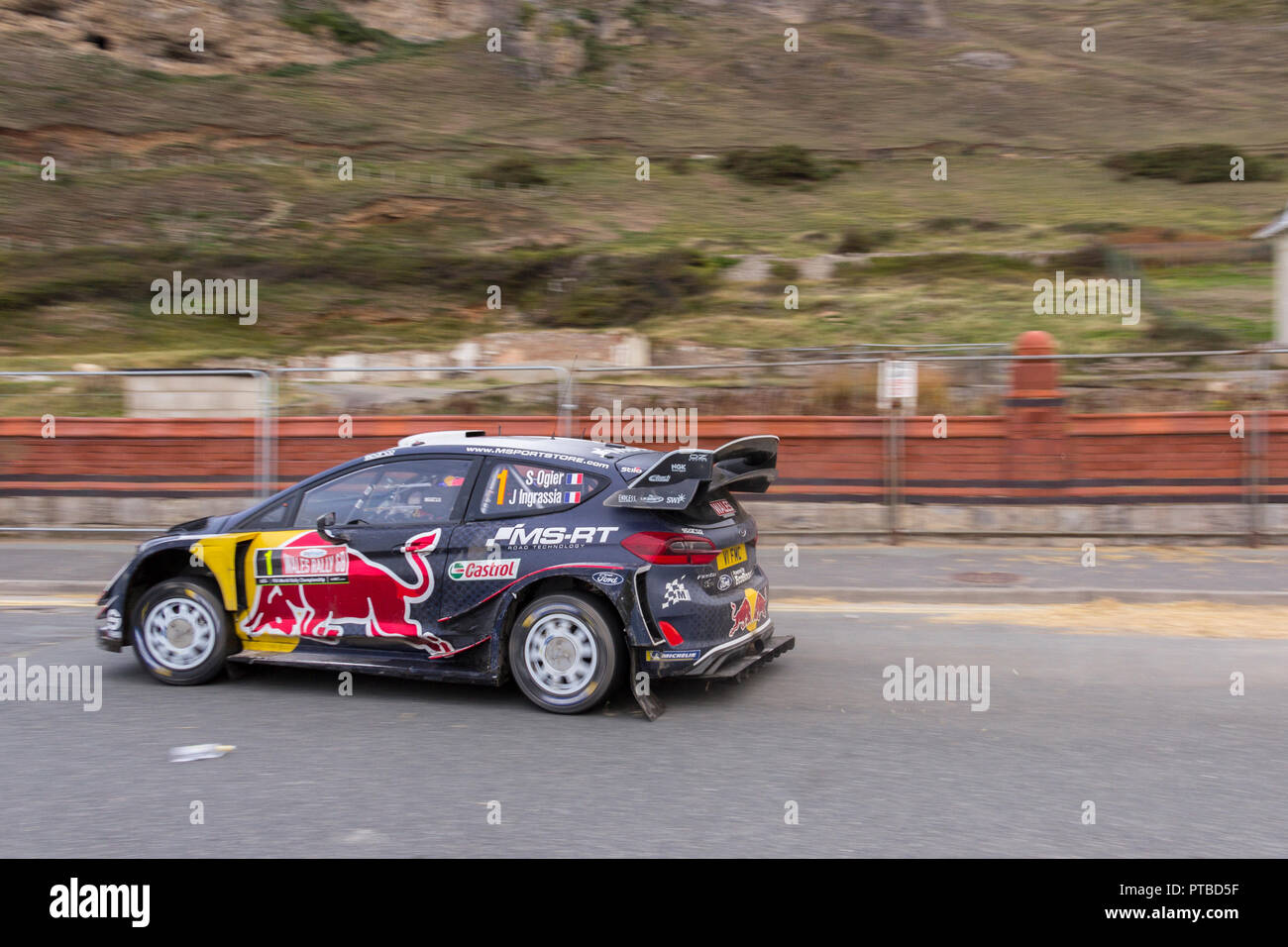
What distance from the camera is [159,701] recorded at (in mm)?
6969

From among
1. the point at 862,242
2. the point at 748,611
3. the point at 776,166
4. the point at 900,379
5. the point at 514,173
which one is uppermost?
the point at 776,166

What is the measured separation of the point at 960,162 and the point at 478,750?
59.1 meters

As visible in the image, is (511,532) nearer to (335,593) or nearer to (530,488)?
(530,488)

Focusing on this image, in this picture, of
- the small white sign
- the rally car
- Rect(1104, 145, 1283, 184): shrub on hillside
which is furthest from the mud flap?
Rect(1104, 145, 1283, 184): shrub on hillside

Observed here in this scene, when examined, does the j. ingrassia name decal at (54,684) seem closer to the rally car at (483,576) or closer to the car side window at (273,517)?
the rally car at (483,576)

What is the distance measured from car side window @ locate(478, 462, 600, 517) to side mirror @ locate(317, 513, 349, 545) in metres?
0.85

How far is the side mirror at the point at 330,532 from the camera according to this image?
23.0ft

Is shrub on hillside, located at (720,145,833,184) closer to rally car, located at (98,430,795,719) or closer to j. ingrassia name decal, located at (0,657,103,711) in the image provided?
rally car, located at (98,430,795,719)

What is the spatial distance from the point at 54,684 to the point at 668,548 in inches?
158

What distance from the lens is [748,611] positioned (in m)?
7.07

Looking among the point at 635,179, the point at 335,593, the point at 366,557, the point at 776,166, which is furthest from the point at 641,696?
the point at 776,166

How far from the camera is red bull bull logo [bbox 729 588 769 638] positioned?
22.5 feet

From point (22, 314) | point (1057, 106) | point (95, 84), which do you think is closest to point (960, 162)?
point (1057, 106)

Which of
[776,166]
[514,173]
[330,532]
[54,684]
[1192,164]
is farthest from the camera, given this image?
[776,166]
